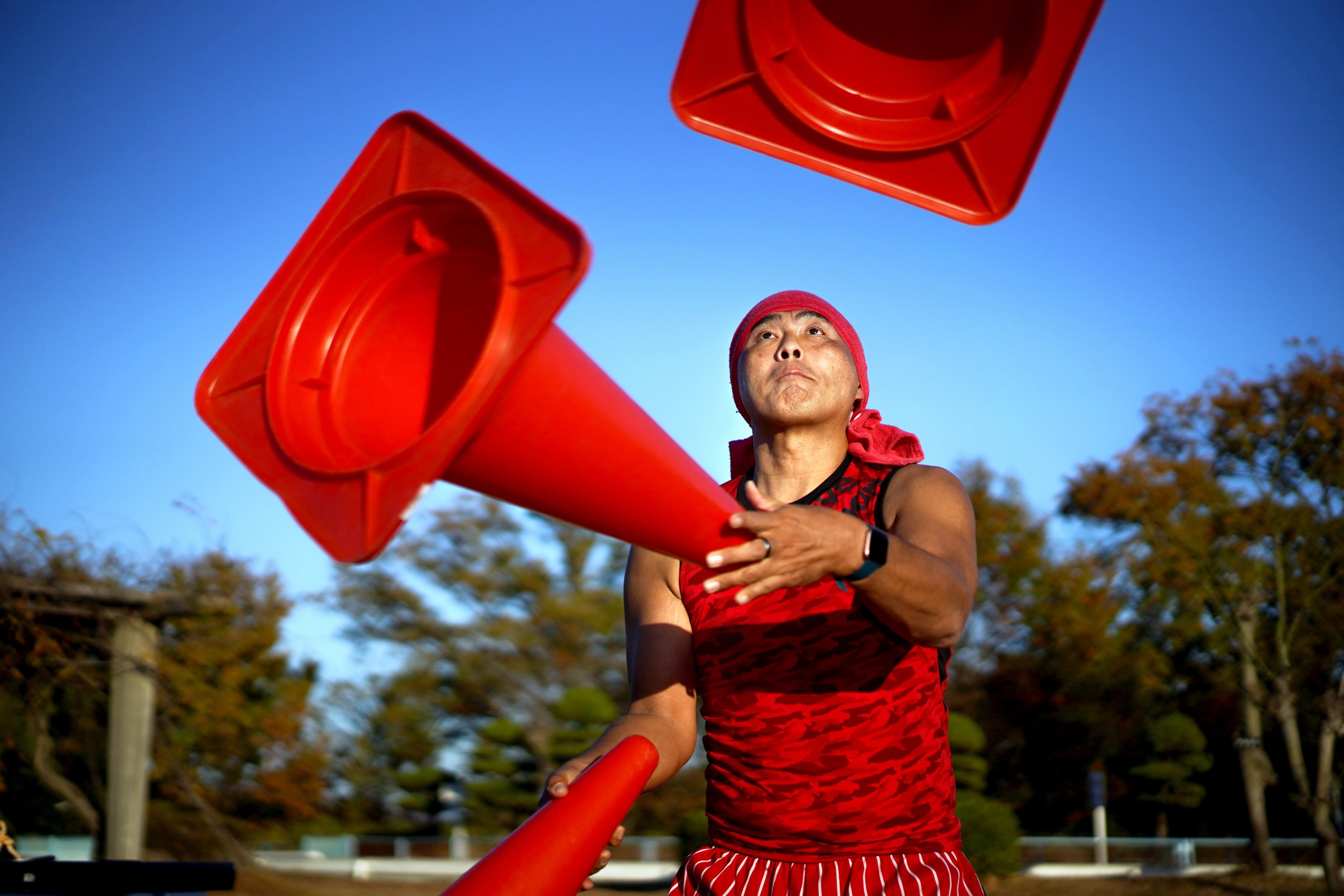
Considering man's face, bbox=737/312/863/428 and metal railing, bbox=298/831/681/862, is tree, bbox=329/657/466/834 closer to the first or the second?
metal railing, bbox=298/831/681/862

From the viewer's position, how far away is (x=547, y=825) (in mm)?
2129

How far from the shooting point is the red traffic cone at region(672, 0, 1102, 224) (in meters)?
2.48

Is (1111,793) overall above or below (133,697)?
below

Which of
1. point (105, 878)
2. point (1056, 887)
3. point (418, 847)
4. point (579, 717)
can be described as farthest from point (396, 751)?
point (105, 878)

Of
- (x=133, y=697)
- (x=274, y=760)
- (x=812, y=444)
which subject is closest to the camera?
(x=812, y=444)

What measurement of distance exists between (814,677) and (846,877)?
0.45 m

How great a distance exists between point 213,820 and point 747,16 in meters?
15.9

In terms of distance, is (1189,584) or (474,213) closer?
(474,213)

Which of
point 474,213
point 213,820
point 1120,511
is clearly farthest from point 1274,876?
point 474,213

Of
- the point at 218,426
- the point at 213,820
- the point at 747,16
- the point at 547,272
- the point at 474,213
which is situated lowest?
the point at 213,820

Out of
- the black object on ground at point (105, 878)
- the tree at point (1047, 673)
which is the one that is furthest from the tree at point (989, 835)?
the black object on ground at point (105, 878)

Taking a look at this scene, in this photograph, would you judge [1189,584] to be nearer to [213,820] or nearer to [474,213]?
[213,820]

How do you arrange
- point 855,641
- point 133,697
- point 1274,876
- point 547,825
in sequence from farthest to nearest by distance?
point 1274,876 < point 133,697 < point 855,641 < point 547,825

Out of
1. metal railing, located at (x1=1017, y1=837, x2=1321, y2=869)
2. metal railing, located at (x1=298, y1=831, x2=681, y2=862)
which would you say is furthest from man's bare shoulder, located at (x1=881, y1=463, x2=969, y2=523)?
metal railing, located at (x1=298, y1=831, x2=681, y2=862)
